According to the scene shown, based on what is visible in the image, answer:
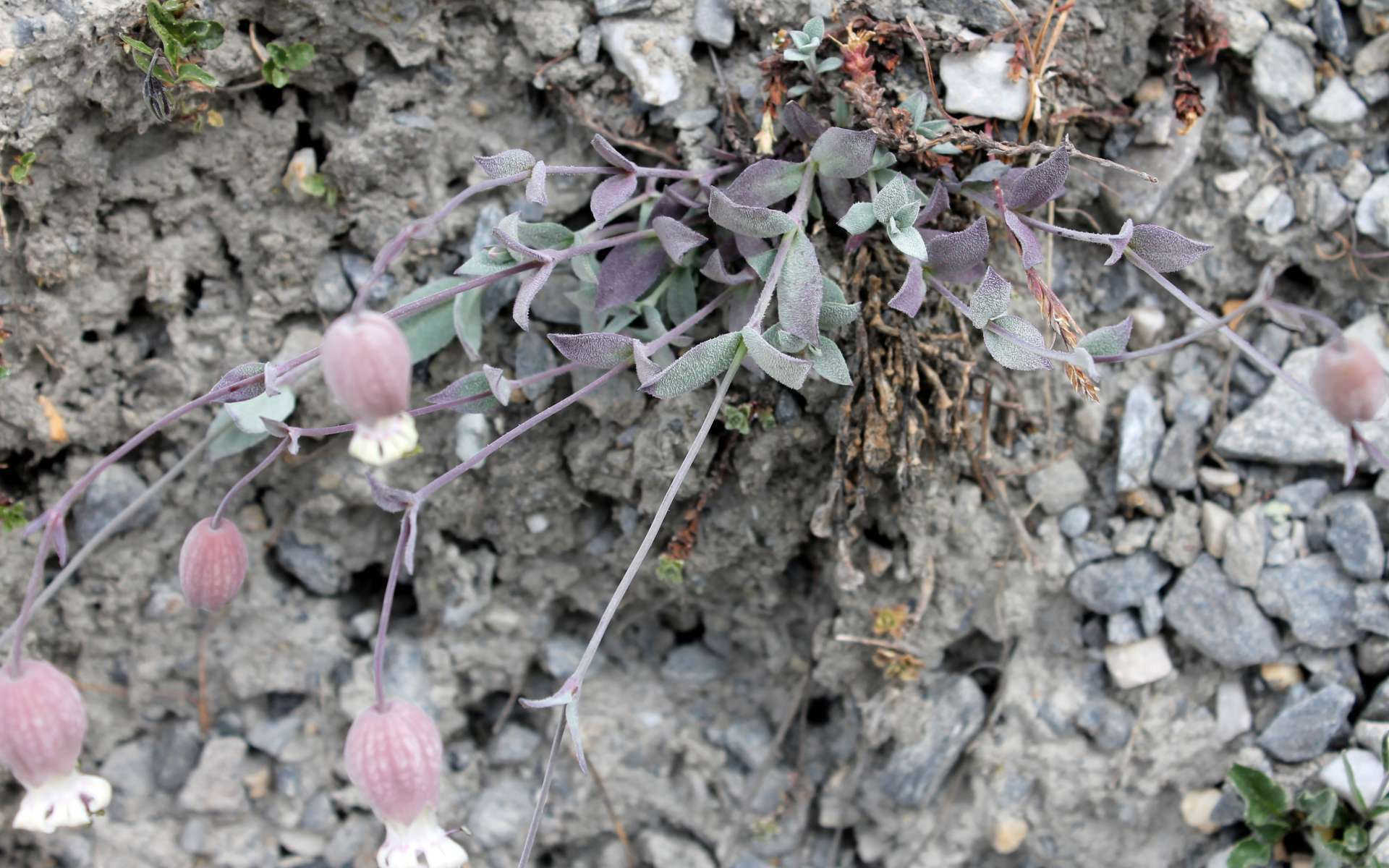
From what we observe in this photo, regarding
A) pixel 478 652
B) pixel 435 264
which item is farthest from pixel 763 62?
pixel 478 652

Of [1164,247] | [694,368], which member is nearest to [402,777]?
[694,368]

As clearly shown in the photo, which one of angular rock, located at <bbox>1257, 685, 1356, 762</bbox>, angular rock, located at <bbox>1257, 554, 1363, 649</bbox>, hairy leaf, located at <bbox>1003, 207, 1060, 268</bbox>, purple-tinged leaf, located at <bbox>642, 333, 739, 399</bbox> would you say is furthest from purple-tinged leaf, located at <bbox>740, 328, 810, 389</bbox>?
angular rock, located at <bbox>1257, 685, 1356, 762</bbox>

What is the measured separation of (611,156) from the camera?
6.20 feet

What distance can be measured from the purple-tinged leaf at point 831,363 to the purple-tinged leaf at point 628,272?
0.36 m

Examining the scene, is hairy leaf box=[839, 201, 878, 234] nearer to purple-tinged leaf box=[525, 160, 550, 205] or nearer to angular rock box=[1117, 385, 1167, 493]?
purple-tinged leaf box=[525, 160, 550, 205]

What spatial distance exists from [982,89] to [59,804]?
1.99m

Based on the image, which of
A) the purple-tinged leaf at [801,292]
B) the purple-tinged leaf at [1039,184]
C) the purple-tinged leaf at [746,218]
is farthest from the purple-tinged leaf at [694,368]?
the purple-tinged leaf at [1039,184]

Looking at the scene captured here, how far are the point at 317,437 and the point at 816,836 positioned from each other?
1.37m

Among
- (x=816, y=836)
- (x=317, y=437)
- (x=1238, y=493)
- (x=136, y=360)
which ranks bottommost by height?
(x=816, y=836)

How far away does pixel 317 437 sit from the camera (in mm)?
2273

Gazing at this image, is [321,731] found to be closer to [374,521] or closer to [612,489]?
[374,521]

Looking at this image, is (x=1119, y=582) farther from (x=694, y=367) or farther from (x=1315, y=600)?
(x=694, y=367)

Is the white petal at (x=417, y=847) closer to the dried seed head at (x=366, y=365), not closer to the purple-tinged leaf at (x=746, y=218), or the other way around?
the dried seed head at (x=366, y=365)

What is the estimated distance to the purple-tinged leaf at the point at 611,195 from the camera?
1.90m
